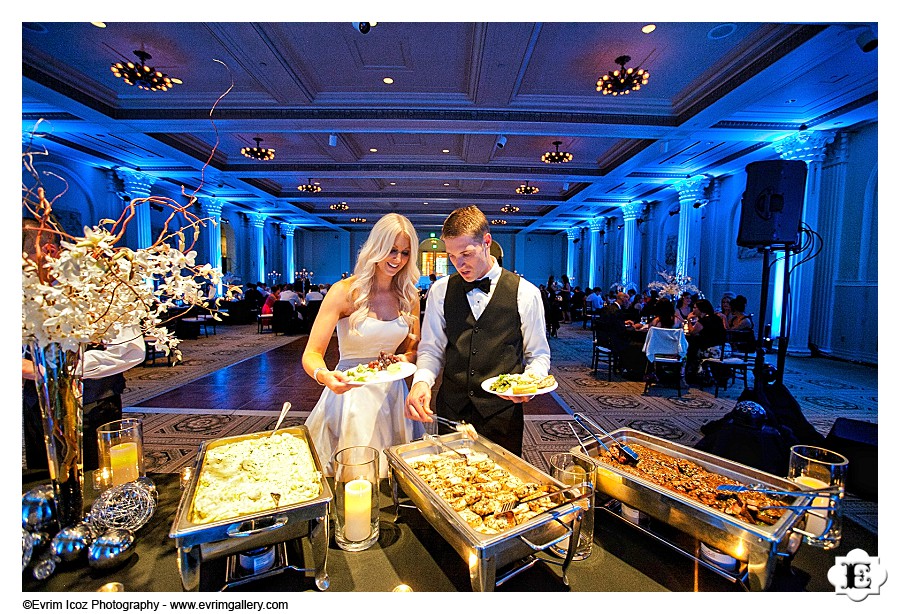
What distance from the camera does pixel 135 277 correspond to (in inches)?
34.3

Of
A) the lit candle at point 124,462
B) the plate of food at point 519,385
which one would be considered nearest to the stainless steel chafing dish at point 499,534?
the plate of food at point 519,385

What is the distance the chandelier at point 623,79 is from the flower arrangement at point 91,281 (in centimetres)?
555

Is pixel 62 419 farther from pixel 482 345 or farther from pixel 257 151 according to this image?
pixel 257 151

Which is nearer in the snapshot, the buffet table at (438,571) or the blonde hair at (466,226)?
the buffet table at (438,571)

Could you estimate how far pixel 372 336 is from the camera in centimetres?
193

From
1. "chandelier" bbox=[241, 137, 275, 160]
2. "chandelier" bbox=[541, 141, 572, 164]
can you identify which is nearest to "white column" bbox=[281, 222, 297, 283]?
"chandelier" bbox=[241, 137, 275, 160]

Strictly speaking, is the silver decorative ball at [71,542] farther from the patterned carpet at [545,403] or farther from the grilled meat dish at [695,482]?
the patterned carpet at [545,403]

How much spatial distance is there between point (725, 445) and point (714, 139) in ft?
22.4

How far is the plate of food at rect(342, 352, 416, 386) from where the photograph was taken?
1451 millimetres

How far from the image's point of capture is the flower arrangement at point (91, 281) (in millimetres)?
769

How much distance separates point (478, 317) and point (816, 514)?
1.15m

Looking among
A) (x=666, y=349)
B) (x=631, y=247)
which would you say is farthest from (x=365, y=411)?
(x=631, y=247)

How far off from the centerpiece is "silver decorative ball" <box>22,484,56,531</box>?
3cm
